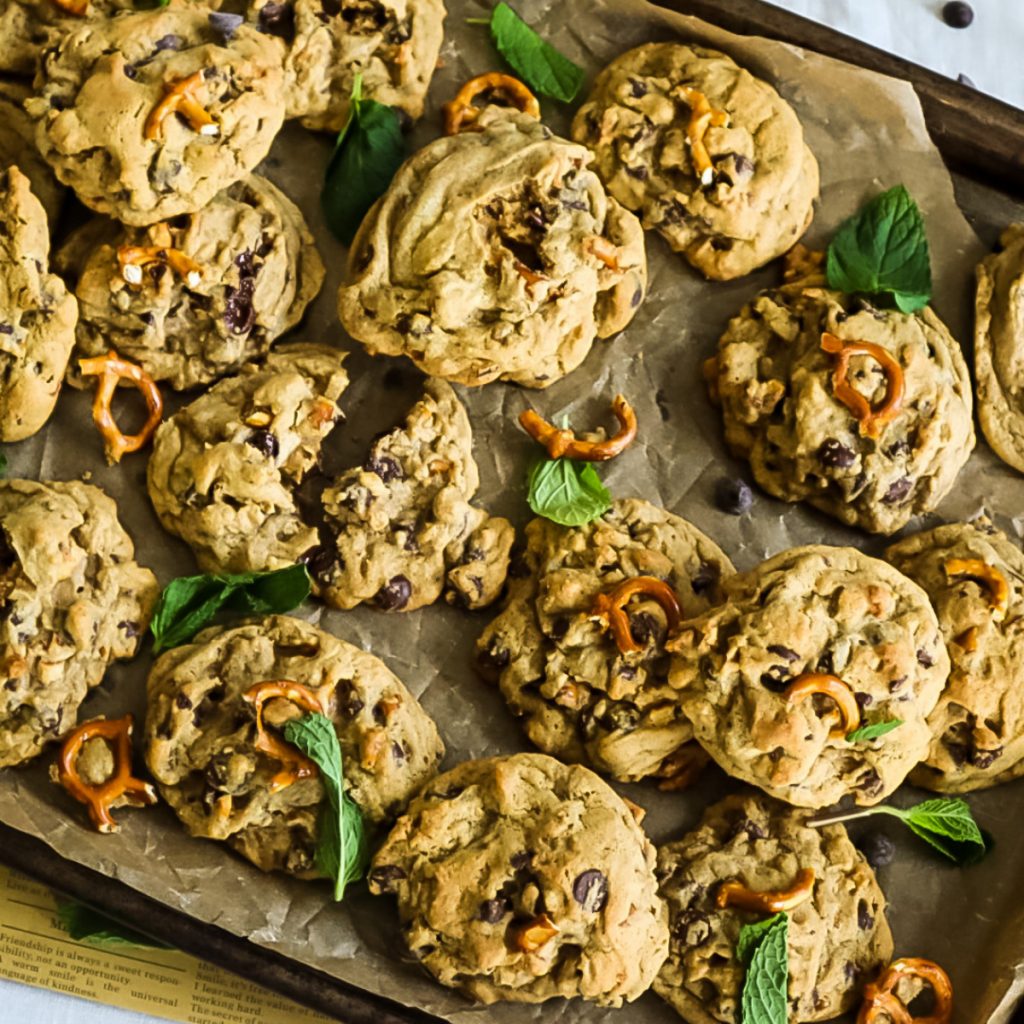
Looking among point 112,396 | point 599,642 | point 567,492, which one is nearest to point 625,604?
point 599,642

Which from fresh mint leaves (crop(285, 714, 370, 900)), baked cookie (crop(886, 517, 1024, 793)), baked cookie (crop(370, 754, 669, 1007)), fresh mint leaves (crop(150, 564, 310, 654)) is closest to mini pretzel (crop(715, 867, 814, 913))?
baked cookie (crop(370, 754, 669, 1007))

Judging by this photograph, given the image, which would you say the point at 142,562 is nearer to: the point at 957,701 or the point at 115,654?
the point at 115,654

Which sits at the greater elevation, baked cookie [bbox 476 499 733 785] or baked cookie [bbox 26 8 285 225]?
baked cookie [bbox 26 8 285 225]

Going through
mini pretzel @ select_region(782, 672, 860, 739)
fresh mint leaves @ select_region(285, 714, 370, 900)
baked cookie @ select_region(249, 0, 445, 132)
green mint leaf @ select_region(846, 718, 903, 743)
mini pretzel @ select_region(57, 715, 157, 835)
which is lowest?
mini pretzel @ select_region(57, 715, 157, 835)

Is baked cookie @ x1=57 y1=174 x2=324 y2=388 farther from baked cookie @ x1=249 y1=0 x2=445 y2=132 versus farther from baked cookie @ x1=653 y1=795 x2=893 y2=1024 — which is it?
baked cookie @ x1=653 y1=795 x2=893 y2=1024

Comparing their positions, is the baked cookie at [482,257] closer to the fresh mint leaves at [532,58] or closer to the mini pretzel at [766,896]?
the fresh mint leaves at [532,58]

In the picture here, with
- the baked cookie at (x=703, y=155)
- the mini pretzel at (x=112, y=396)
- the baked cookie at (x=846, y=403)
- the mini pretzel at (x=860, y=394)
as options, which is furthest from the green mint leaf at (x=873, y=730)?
the mini pretzel at (x=112, y=396)
